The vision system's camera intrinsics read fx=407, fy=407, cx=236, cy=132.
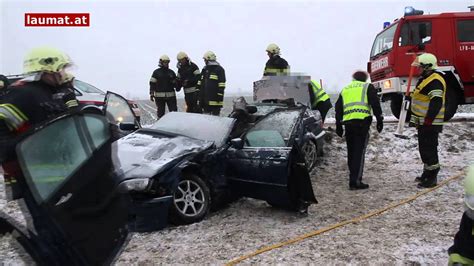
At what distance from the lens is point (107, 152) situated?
227 cm

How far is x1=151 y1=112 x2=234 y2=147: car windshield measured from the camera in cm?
529

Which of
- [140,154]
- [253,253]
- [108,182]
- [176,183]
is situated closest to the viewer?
[108,182]

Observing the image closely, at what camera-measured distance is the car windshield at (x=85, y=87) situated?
888cm

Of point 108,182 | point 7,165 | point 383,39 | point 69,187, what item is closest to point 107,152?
point 108,182

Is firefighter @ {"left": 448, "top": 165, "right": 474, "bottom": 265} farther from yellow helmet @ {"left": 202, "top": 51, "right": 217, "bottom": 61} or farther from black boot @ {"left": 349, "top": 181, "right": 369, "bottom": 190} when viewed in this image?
yellow helmet @ {"left": 202, "top": 51, "right": 217, "bottom": 61}

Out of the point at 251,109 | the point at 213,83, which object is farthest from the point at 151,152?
the point at 213,83

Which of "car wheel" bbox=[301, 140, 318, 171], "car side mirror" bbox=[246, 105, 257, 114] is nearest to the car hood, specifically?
"car side mirror" bbox=[246, 105, 257, 114]

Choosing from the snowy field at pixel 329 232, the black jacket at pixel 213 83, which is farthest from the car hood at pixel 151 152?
the black jacket at pixel 213 83

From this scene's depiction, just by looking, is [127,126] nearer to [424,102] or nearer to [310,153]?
[310,153]

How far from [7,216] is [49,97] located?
41.2 inches

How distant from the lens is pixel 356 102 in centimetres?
590

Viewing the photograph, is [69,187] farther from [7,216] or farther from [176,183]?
[176,183]

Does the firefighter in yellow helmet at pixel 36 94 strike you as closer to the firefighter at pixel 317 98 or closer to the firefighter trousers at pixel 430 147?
the firefighter trousers at pixel 430 147

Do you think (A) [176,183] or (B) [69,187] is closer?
(B) [69,187]
